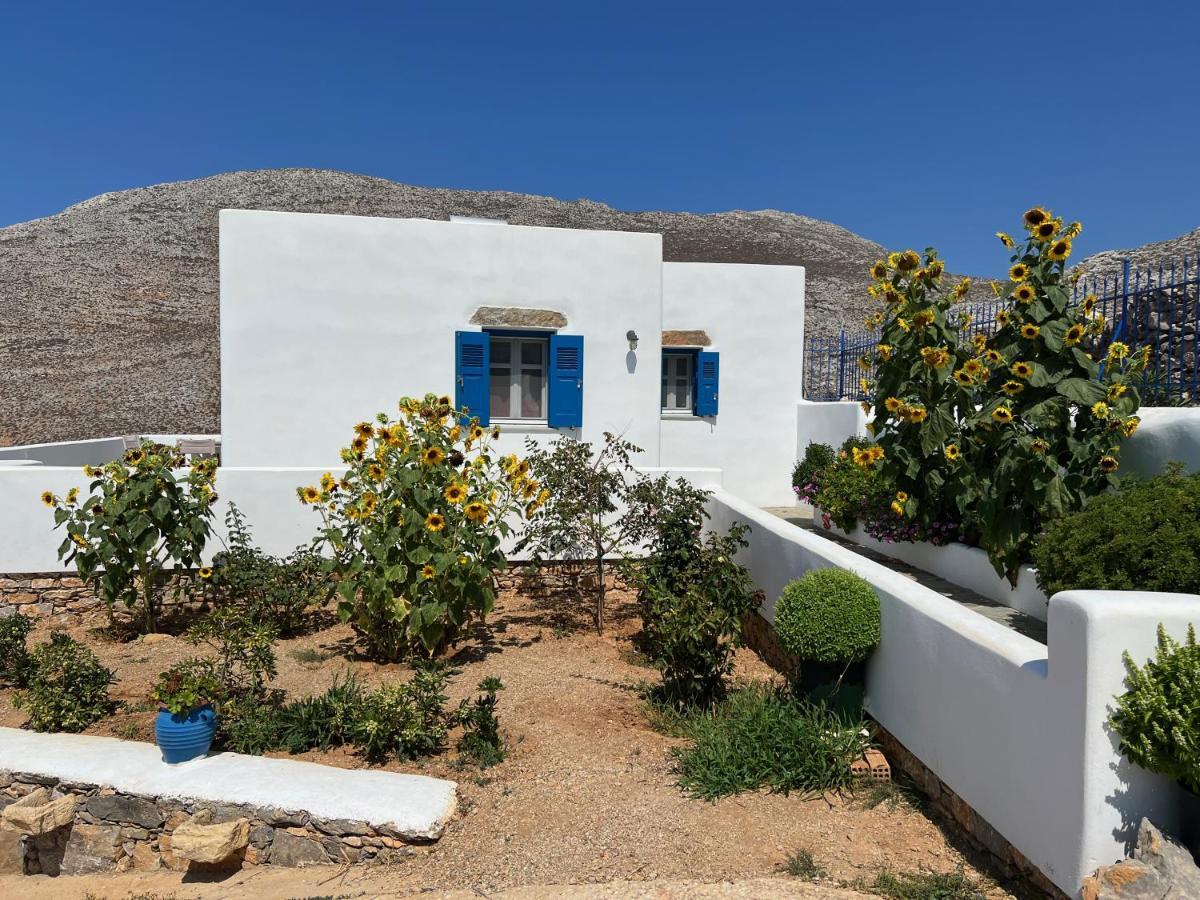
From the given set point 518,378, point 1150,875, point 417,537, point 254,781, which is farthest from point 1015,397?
point 518,378

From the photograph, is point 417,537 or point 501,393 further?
point 501,393

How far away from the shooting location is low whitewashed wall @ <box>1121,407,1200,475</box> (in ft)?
16.6

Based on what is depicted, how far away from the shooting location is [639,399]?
32.0 feet

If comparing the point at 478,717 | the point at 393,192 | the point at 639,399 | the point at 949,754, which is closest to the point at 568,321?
the point at 639,399

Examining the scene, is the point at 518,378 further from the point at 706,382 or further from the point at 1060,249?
the point at 1060,249

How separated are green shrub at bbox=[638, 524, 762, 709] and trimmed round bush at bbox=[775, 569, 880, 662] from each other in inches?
22.5

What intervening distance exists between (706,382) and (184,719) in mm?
8808

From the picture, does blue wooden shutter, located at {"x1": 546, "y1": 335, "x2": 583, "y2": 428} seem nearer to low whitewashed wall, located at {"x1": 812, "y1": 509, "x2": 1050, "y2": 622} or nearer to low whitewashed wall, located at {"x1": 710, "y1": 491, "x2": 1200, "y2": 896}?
low whitewashed wall, located at {"x1": 812, "y1": 509, "x2": 1050, "y2": 622}

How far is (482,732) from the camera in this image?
4863 mm

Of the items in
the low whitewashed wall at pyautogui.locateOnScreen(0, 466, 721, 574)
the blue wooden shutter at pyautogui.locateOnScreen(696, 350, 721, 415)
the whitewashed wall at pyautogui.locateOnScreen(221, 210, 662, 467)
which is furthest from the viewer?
the blue wooden shutter at pyautogui.locateOnScreen(696, 350, 721, 415)

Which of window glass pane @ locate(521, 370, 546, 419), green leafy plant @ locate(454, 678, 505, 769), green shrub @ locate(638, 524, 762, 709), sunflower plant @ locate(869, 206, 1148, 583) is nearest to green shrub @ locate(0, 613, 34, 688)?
green leafy plant @ locate(454, 678, 505, 769)

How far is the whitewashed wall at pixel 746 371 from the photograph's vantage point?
39.7 ft

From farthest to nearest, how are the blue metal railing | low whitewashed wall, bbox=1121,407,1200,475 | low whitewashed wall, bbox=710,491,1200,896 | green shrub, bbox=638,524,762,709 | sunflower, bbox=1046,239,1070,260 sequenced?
the blue metal railing < sunflower, bbox=1046,239,1070,260 < green shrub, bbox=638,524,762,709 < low whitewashed wall, bbox=1121,407,1200,475 < low whitewashed wall, bbox=710,491,1200,896

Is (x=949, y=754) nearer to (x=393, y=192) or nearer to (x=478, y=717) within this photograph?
(x=478, y=717)
